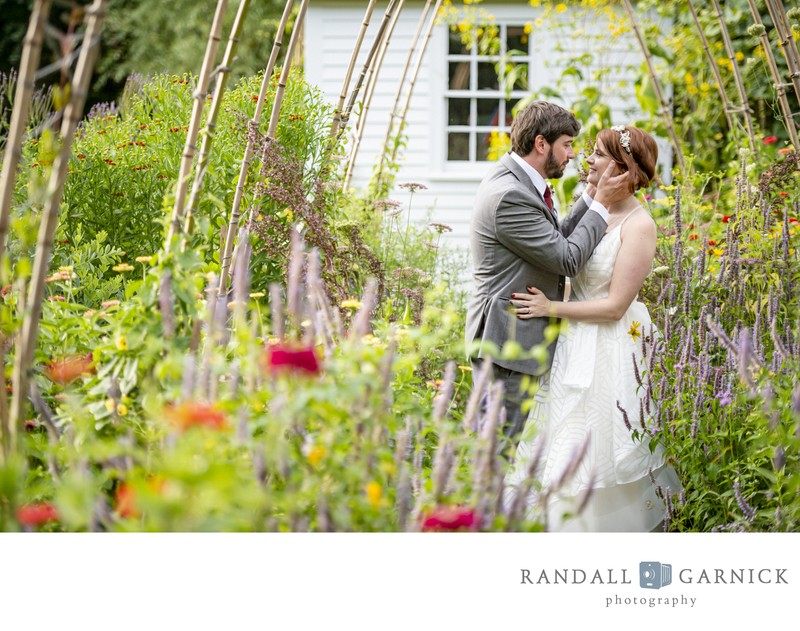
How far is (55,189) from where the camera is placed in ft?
4.66

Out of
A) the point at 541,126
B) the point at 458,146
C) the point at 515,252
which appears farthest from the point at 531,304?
the point at 458,146

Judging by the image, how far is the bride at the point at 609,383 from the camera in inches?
105

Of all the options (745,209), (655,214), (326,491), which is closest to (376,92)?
(655,214)

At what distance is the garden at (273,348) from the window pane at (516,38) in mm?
4161

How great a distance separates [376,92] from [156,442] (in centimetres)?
725

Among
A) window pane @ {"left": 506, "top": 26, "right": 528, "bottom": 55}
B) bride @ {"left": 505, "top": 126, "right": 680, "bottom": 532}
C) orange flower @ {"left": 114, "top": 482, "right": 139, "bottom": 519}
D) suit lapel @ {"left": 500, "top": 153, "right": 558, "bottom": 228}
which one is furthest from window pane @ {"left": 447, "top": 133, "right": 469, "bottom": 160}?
orange flower @ {"left": 114, "top": 482, "right": 139, "bottom": 519}

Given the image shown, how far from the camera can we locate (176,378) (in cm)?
158

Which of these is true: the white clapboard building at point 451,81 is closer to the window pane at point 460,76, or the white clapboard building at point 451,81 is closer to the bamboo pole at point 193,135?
the window pane at point 460,76

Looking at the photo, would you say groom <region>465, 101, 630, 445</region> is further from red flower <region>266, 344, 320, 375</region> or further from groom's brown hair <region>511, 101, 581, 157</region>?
red flower <region>266, 344, 320, 375</region>

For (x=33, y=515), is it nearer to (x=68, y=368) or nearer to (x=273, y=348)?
(x=273, y=348)

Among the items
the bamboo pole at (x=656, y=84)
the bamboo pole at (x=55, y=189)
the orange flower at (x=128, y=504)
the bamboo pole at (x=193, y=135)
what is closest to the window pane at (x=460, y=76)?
the bamboo pole at (x=656, y=84)

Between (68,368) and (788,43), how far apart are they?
106 inches

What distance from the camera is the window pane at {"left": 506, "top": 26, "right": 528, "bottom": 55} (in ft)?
27.9
